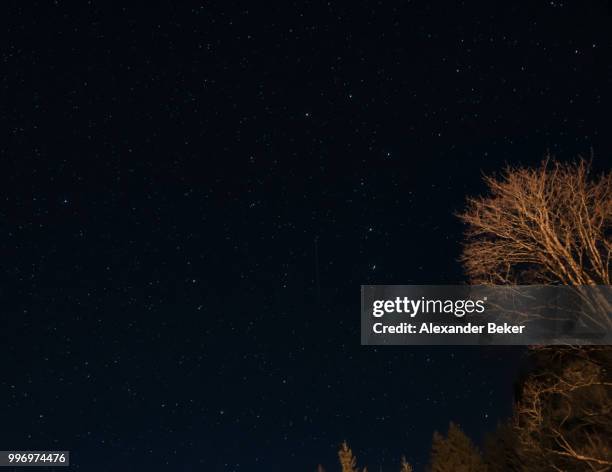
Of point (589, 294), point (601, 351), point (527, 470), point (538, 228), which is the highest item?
point (538, 228)

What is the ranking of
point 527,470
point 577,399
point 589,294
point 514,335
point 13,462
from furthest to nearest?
point 13,462
point 527,470
point 577,399
point 514,335
point 589,294

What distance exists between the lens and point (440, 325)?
14938mm

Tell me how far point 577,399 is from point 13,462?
28.7 meters

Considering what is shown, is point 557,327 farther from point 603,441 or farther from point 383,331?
point 603,441

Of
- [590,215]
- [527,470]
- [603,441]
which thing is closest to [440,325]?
[590,215]

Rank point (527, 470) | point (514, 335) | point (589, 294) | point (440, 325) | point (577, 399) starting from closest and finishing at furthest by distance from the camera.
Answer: point (589, 294) < point (514, 335) < point (440, 325) < point (577, 399) < point (527, 470)

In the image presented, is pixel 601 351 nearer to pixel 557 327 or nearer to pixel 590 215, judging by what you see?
pixel 557 327

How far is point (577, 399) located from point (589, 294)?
4227mm

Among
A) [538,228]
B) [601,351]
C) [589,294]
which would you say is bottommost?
[601,351]

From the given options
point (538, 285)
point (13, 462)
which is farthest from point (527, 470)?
point (13, 462)

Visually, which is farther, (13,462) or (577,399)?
(13,462)

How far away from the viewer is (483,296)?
13.6 m

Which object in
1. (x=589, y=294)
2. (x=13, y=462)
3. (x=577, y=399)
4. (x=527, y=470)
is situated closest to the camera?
(x=589, y=294)

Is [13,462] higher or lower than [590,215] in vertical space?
lower
